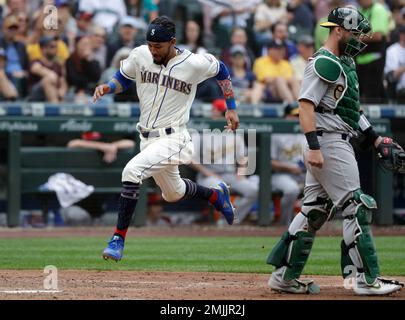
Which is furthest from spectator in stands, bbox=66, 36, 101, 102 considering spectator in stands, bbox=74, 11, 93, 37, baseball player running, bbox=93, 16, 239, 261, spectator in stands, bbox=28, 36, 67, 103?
baseball player running, bbox=93, 16, 239, 261

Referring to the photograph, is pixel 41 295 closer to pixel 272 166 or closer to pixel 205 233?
pixel 205 233

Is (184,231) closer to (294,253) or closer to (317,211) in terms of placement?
(294,253)

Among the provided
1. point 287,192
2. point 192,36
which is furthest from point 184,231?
point 192,36

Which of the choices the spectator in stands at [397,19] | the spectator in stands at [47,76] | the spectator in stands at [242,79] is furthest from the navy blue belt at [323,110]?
the spectator in stands at [397,19]

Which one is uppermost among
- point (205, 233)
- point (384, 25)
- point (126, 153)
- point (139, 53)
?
point (384, 25)

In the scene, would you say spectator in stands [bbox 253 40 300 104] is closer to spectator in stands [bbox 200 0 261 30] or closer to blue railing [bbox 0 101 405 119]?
blue railing [bbox 0 101 405 119]

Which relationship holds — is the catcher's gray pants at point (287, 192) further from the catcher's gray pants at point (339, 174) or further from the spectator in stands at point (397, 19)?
the catcher's gray pants at point (339, 174)

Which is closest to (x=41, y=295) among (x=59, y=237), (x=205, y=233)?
(x=59, y=237)
